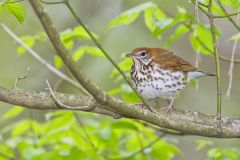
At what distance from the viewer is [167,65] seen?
4.19m

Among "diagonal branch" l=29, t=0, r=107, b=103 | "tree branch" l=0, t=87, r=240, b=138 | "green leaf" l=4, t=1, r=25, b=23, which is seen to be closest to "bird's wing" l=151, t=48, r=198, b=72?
"tree branch" l=0, t=87, r=240, b=138

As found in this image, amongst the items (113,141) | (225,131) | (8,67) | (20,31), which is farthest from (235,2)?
(8,67)

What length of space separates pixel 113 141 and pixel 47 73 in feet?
9.50

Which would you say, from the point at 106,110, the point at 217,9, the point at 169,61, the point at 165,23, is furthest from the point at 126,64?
the point at 106,110

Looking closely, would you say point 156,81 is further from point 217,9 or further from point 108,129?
point 217,9

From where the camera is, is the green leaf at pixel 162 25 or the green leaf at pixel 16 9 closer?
the green leaf at pixel 16 9

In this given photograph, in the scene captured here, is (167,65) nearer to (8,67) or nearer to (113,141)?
(113,141)

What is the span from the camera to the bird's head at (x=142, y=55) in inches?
163

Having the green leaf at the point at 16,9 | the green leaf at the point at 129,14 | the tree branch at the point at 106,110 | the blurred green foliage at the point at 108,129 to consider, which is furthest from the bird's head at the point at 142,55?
→ the green leaf at the point at 16,9

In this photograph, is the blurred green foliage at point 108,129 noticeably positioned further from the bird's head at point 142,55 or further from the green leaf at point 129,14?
the bird's head at point 142,55

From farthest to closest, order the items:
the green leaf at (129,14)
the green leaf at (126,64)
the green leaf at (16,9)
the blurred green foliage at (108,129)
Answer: the green leaf at (126,64) < the blurred green foliage at (108,129) < the green leaf at (129,14) < the green leaf at (16,9)

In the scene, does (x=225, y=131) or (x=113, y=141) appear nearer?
(x=225, y=131)

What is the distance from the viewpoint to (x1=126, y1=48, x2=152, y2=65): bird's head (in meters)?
4.15

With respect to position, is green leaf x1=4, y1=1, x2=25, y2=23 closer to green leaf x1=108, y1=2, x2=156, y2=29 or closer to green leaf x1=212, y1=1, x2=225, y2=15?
green leaf x1=108, y1=2, x2=156, y2=29
